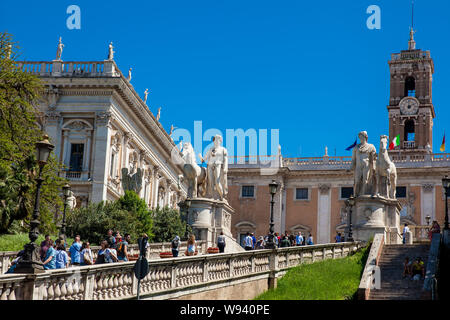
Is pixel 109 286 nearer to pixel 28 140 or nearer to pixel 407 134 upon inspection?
pixel 28 140

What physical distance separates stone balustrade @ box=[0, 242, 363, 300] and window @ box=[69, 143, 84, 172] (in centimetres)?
2395

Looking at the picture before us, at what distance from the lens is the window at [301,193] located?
70.3 m

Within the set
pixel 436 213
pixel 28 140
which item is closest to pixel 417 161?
pixel 436 213

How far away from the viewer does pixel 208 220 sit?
3184 cm

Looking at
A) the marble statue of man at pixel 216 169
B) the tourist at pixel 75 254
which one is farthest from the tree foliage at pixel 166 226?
the tourist at pixel 75 254

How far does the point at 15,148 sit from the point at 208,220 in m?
8.81

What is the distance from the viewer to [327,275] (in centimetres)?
2416

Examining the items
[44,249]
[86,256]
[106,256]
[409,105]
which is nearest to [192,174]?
[44,249]

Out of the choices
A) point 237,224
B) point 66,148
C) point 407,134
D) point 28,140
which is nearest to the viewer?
point 28,140

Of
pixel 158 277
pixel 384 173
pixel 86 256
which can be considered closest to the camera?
pixel 158 277

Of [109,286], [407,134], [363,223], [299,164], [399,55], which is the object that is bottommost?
[109,286]

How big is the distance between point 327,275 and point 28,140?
50.8 feet

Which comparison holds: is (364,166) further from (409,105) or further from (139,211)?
(409,105)

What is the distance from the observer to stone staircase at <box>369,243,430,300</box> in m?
21.1
